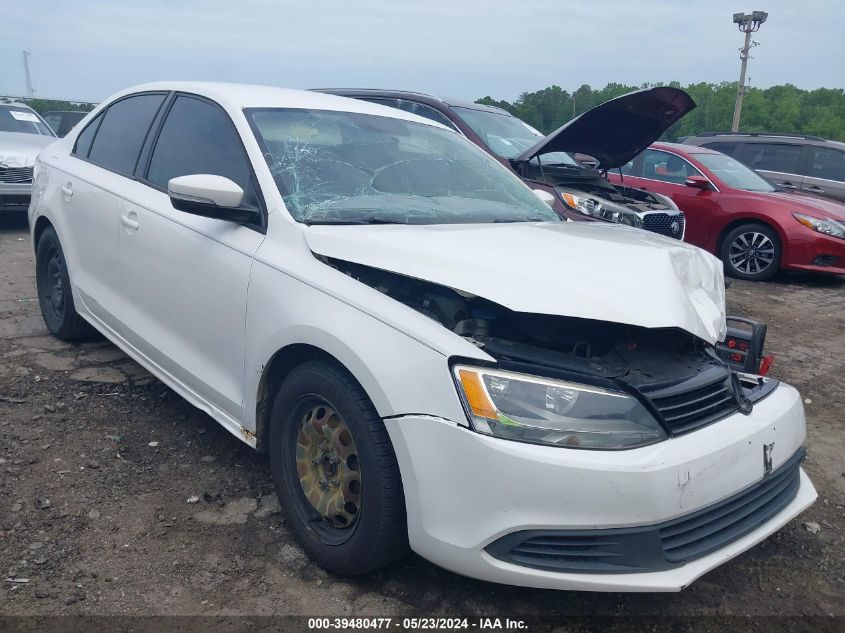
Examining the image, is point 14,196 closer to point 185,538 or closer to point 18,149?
point 18,149

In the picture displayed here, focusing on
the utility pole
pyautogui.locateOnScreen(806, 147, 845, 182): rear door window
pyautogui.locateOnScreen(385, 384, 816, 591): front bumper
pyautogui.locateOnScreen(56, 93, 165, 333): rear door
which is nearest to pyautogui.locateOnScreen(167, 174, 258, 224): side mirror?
pyautogui.locateOnScreen(56, 93, 165, 333): rear door

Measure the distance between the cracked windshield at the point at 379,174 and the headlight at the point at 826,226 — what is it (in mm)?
6008

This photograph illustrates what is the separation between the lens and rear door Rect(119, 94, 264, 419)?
9.78ft

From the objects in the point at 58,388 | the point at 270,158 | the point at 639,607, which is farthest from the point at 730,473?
the point at 58,388

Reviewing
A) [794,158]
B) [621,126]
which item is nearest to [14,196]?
[621,126]

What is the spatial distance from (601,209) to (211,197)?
4586 mm

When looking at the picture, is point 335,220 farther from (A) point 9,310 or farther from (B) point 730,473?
(A) point 9,310

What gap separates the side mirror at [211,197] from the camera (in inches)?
112

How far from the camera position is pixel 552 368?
7.32ft

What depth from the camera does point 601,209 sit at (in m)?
6.70

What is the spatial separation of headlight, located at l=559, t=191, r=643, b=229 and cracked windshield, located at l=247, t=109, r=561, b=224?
9.75 ft

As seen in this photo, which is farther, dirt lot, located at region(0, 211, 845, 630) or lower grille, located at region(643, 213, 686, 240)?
lower grille, located at region(643, 213, 686, 240)

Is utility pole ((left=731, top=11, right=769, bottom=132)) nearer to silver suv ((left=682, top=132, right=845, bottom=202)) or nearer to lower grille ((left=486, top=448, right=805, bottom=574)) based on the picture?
silver suv ((left=682, top=132, right=845, bottom=202))

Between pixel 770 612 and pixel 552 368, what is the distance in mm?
1199
